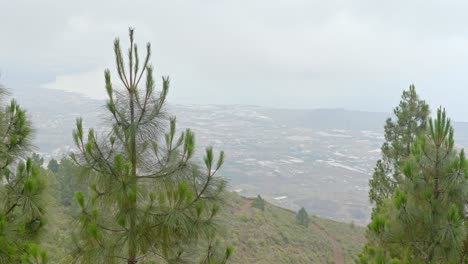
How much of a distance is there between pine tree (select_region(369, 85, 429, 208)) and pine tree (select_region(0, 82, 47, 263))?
12376 millimetres

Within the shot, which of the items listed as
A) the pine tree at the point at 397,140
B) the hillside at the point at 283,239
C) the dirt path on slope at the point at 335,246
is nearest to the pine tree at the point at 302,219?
the hillside at the point at 283,239

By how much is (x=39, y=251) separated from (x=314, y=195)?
150 m

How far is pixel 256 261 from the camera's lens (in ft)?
73.4

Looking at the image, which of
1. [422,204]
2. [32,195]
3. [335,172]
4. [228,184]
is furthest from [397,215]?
[335,172]

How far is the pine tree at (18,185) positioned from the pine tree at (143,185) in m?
0.91

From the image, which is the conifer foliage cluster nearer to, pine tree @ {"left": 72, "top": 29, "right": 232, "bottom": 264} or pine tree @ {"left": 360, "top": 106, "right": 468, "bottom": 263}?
pine tree @ {"left": 360, "top": 106, "right": 468, "bottom": 263}

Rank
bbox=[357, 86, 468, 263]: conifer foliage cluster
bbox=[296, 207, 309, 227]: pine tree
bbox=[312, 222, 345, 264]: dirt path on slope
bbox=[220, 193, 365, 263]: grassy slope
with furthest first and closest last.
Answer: bbox=[296, 207, 309, 227]: pine tree < bbox=[312, 222, 345, 264]: dirt path on slope < bbox=[220, 193, 365, 263]: grassy slope < bbox=[357, 86, 468, 263]: conifer foliage cluster

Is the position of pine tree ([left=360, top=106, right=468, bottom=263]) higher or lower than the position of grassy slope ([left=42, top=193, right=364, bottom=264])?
higher

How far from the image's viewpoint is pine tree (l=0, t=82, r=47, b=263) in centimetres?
450

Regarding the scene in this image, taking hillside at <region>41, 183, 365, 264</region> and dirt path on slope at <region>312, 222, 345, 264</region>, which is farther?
dirt path on slope at <region>312, 222, 345, 264</region>

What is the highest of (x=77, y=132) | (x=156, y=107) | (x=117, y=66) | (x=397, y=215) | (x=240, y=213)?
(x=117, y=66)

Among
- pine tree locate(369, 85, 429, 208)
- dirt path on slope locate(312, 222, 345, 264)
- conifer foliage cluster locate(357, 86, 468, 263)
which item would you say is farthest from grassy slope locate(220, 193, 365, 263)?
conifer foliage cluster locate(357, 86, 468, 263)

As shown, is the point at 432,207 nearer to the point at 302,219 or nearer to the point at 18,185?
the point at 18,185

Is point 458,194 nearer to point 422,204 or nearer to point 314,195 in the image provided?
point 422,204
